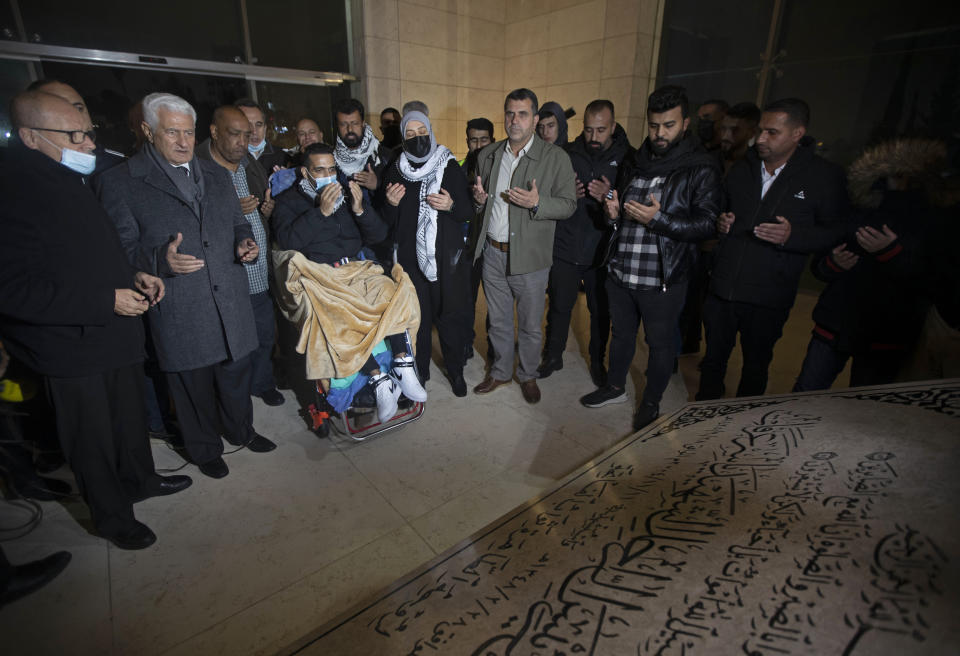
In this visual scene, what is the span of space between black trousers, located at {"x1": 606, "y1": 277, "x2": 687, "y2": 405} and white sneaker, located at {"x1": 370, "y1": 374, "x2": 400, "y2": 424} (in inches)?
58.2

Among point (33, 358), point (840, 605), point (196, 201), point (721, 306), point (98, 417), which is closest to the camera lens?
point (840, 605)

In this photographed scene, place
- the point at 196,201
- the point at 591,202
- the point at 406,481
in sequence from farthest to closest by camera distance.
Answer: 1. the point at 591,202
2. the point at 406,481
3. the point at 196,201

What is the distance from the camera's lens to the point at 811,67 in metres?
5.40

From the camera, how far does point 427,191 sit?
9.54 feet

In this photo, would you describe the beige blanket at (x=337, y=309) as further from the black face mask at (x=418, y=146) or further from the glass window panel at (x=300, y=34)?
the glass window panel at (x=300, y=34)

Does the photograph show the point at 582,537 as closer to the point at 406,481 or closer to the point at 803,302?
the point at 406,481

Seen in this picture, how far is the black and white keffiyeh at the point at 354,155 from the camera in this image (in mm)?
3174

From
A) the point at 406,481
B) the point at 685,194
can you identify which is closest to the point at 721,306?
the point at 685,194

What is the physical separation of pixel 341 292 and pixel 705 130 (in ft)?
11.4

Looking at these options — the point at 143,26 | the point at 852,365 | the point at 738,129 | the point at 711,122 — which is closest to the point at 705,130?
the point at 711,122

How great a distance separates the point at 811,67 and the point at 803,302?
2.76 m

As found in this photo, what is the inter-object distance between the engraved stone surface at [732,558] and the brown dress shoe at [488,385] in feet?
6.70

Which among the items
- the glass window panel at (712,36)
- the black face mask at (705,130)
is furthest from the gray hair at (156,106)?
the glass window panel at (712,36)

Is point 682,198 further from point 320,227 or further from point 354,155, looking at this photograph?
point 354,155
